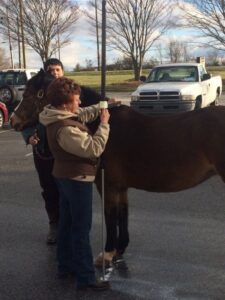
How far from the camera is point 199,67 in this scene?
16.2 m

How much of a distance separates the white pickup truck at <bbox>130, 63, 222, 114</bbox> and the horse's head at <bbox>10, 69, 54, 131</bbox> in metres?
10.5

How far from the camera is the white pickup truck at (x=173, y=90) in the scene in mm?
14578

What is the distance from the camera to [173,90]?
1447 cm

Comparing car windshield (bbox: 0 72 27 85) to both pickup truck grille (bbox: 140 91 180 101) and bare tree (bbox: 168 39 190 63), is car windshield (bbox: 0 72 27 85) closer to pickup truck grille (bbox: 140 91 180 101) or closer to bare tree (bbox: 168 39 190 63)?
pickup truck grille (bbox: 140 91 180 101)

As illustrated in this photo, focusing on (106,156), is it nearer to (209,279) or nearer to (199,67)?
(209,279)

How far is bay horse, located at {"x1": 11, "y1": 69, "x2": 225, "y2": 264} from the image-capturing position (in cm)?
395

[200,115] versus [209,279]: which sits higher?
[200,115]

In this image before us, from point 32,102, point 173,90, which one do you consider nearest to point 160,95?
point 173,90

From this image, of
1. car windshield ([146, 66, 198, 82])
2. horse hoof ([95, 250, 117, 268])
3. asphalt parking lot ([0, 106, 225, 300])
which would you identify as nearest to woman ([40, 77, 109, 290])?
asphalt parking lot ([0, 106, 225, 300])

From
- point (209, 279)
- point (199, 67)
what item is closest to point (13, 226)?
point (209, 279)

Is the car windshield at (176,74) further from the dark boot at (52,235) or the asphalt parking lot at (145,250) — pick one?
the dark boot at (52,235)

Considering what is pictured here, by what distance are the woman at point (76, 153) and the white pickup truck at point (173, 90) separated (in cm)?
1099

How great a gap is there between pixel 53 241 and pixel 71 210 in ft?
4.71

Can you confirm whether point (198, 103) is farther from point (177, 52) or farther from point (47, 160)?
point (177, 52)
